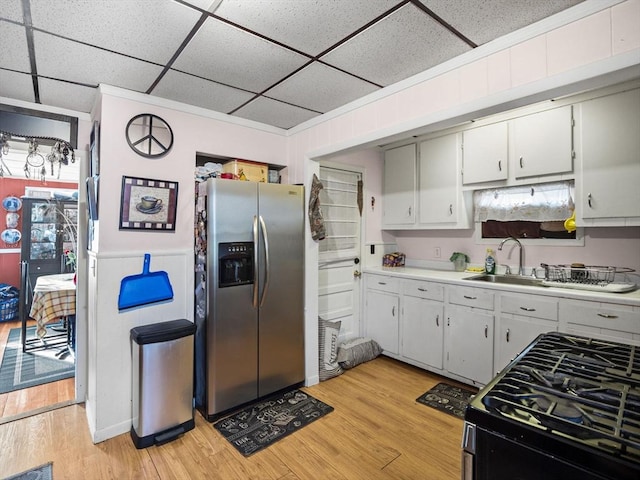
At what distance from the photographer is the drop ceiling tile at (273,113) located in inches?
105

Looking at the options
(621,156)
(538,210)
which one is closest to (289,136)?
(538,210)

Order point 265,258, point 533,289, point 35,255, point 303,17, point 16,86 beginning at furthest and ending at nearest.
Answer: point 35,255
point 265,258
point 533,289
point 16,86
point 303,17

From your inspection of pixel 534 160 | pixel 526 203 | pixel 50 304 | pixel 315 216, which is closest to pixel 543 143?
pixel 534 160

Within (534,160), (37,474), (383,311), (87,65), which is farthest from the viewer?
(383,311)

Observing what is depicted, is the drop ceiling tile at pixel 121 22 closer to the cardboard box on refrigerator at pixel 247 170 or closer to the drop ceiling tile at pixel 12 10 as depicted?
the drop ceiling tile at pixel 12 10

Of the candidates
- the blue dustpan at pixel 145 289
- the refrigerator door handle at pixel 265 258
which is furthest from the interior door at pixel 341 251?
the blue dustpan at pixel 145 289

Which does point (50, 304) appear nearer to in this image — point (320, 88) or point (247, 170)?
point (247, 170)

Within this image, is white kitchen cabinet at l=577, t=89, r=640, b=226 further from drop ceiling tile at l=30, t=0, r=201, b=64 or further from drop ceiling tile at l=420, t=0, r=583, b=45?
drop ceiling tile at l=30, t=0, r=201, b=64

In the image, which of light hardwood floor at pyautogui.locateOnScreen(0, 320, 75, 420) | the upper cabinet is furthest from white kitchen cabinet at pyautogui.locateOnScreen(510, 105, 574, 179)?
light hardwood floor at pyautogui.locateOnScreen(0, 320, 75, 420)

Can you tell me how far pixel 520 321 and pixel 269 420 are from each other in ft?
6.81

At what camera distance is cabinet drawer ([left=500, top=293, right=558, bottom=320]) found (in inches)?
95.7

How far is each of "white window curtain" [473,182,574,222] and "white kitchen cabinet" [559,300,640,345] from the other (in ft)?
3.13

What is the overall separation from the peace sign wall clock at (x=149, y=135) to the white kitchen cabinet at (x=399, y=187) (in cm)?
246

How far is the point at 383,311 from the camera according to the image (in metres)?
3.61
